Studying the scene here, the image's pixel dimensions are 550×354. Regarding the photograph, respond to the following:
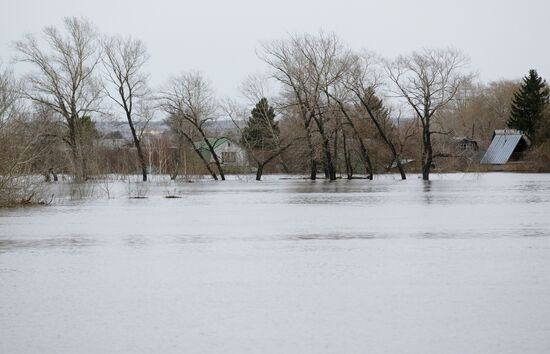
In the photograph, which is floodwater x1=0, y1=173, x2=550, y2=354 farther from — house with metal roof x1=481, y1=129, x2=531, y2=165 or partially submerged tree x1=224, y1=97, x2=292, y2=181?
house with metal roof x1=481, y1=129, x2=531, y2=165

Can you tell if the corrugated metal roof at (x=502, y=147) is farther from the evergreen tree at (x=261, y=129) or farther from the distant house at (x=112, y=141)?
the distant house at (x=112, y=141)

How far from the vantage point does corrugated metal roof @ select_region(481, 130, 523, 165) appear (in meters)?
83.6

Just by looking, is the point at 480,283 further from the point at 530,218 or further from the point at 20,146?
the point at 20,146

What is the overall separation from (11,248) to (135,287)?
22.5 ft

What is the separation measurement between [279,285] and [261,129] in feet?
175

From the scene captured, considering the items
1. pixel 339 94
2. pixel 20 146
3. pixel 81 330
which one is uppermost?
pixel 339 94

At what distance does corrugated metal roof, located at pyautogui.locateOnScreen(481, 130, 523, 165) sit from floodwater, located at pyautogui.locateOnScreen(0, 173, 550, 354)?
62.3 meters

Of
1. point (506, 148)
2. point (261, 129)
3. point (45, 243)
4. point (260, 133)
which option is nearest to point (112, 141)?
point (260, 133)

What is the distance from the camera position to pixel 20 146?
1235 inches

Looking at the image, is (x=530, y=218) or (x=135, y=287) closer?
(x=135, y=287)

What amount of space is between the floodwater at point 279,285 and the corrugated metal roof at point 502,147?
6228 cm

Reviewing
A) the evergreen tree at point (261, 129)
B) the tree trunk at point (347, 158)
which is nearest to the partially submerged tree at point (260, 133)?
the evergreen tree at point (261, 129)

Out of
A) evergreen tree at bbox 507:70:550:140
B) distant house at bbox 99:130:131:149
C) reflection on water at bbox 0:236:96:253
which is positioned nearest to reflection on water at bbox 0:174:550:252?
reflection on water at bbox 0:236:96:253

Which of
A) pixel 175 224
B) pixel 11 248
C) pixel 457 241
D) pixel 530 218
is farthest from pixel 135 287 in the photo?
pixel 530 218
